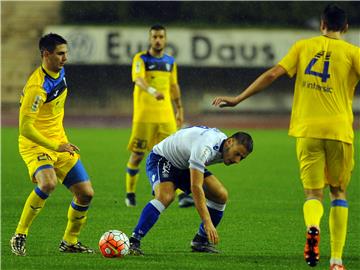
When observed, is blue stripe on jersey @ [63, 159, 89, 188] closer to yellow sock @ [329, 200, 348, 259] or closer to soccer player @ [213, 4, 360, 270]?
soccer player @ [213, 4, 360, 270]

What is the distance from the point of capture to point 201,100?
39375mm

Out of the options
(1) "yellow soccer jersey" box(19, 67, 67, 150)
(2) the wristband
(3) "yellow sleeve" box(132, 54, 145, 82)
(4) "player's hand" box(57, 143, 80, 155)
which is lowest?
(4) "player's hand" box(57, 143, 80, 155)

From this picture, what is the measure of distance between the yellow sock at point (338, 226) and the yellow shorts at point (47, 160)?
249cm

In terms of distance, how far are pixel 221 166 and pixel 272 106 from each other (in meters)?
19.5

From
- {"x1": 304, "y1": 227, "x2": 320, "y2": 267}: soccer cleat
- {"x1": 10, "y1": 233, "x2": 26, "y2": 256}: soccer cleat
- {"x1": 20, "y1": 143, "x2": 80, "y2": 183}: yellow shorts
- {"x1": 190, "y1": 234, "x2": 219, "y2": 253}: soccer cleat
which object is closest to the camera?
{"x1": 304, "y1": 227, "x2": 320, "y2": 267}: soccer cleat

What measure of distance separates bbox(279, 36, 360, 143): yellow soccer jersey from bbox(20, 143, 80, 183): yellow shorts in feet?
7.43

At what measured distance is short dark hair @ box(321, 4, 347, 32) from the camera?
842cm

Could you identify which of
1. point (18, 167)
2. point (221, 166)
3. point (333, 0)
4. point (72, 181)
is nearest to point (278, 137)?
point (221, 166)

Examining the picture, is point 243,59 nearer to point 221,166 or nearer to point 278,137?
point 278,137

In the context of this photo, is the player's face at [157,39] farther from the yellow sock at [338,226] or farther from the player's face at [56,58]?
the yellow sock at [338,226]

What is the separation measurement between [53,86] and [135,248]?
A: 165 cm

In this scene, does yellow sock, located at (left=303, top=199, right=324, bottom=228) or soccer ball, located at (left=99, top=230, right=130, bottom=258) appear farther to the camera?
soccer ball, located at (left=99, top=230, right=130, bottom=258)

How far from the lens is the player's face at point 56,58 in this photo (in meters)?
9.36

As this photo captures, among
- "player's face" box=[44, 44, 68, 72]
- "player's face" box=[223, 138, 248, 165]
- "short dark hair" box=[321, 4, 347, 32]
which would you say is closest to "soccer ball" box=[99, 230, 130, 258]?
"player's face" box=[223, 138, 248, 165]
